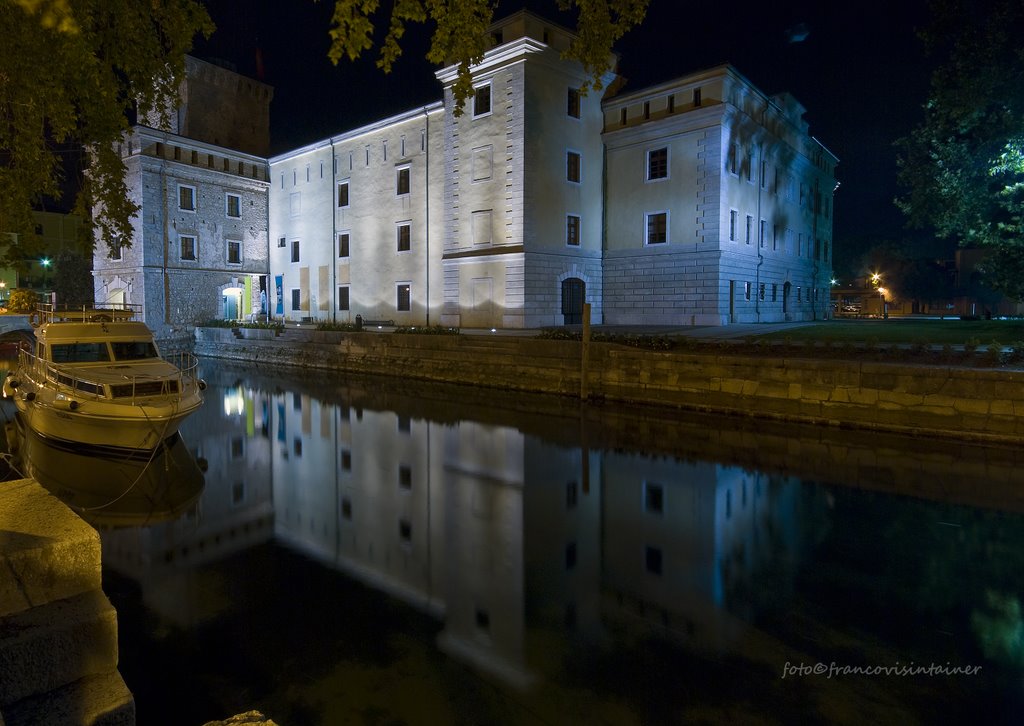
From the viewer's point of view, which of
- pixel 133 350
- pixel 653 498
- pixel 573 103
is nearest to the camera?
pixel 653 498

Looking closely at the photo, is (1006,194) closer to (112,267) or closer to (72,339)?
(72,339)

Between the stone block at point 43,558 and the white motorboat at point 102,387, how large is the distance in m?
8.85

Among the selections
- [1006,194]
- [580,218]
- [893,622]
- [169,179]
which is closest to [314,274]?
[169,179]

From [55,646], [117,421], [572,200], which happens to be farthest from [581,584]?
[572,200]

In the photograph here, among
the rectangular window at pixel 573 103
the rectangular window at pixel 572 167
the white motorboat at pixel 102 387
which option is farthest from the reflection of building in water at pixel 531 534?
the rectangular window at pixel 573 103

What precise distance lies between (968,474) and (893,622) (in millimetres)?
6590

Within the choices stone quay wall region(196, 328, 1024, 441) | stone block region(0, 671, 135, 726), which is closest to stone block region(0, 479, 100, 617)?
stone block region(0, 671, 135, 726)

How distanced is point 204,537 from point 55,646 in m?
5.82

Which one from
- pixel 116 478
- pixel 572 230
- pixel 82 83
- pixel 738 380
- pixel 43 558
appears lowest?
pixel 116 478

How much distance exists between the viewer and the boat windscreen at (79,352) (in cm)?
1279

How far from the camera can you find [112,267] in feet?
125

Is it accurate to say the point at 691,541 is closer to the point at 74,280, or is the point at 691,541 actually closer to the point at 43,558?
the point at 43,558

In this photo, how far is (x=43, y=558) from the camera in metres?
3.12

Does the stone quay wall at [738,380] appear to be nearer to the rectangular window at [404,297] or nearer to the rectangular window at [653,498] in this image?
the rectangular window at [653,498]
